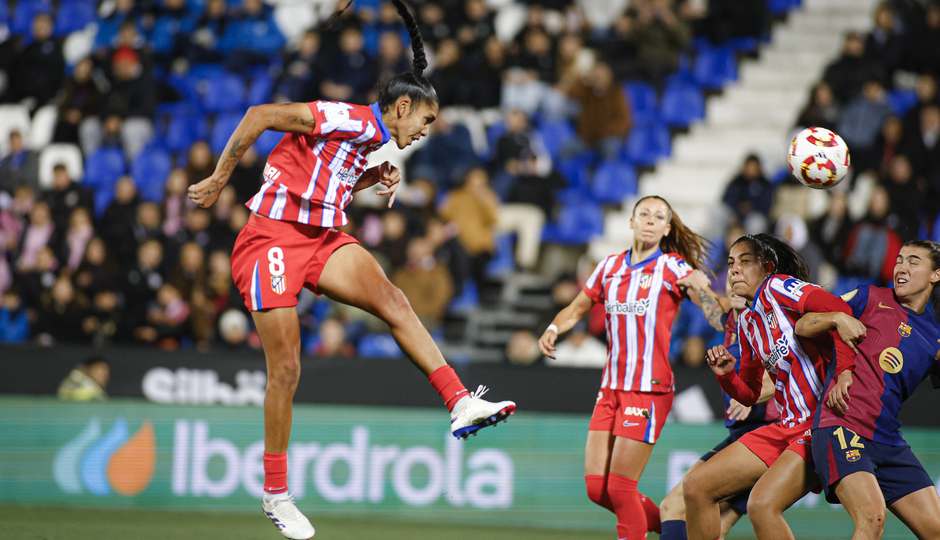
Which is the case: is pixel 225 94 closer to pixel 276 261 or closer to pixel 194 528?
pixel 194 528

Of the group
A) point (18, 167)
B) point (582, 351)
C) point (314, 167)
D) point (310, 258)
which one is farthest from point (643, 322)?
point (18, 167)

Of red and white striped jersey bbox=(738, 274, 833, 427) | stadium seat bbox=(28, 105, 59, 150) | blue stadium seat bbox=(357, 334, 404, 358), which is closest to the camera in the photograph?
red and white striped jersey bbox=(738, 274, 833, 427)

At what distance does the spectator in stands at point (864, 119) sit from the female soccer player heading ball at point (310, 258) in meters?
7.91

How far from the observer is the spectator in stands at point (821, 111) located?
11781mm

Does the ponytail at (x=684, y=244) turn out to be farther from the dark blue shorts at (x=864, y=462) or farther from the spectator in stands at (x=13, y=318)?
the spectator in stands at (x=13, y=318)

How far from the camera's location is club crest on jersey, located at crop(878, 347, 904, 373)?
5.06 m

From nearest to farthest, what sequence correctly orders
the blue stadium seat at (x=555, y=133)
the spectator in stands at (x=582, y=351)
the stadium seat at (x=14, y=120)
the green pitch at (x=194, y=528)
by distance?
1. the green pitch at (x=194, y=528)
2. the spectator in stands at (x=582, y=351)
3. the blue stadium seat at (x=555, y=133)
4. the stadium seat at (x=14, y=120)

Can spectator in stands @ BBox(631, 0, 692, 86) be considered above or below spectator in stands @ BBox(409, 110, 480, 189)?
above

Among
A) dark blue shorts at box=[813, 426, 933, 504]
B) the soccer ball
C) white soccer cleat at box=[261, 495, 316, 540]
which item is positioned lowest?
white soccer cleat at box=[261, 495, 316, 540]

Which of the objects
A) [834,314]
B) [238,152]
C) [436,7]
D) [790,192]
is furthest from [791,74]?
[238,152]

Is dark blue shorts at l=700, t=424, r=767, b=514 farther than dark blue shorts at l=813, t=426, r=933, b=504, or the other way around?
dark blue shorts at l=700, t=424, r=767, b=514

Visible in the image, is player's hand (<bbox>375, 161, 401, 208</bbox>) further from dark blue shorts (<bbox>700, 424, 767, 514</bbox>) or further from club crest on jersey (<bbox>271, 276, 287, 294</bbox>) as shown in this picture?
dark blue shorts (<bbox>700, 424, 767, 514</bbox>)

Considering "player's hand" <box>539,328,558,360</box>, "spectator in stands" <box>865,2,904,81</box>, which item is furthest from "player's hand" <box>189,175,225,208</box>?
"spectator in stands" <box>865,2,904,81</box>

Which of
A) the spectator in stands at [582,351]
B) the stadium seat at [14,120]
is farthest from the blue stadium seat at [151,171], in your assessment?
the spectator in stands at [582,351]
